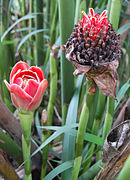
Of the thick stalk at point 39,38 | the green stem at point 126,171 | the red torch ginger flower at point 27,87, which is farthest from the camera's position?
the thick stalk at point 39,38

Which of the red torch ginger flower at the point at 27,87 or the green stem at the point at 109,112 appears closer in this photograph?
the red torch ginger flower at the point at 27,87

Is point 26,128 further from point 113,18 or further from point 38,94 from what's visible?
point 113,18

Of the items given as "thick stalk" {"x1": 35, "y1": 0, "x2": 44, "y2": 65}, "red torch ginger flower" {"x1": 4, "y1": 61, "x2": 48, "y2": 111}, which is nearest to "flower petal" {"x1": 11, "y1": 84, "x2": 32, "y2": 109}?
"red torch ginger flower" {"x1": 4, "y1": 61, "x2": 48, "y2": 111}

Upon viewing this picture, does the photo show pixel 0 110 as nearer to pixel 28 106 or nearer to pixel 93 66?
pixel 28 106

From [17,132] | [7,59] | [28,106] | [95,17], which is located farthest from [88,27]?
[7,59]

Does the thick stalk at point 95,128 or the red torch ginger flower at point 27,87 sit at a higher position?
the red torch ginger flower at point 27,87

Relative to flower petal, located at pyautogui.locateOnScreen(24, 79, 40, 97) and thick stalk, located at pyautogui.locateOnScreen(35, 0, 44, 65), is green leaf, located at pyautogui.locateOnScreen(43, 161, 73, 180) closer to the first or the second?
flower petal, located at pyautogui.locateOnScreen(24, 79, 40, 97)

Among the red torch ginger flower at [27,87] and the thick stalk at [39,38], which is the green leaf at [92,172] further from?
the thick stalk at [39,38]

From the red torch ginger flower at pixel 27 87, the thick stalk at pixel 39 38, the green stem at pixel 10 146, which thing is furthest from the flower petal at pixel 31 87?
the thick stalk at pixel 39 38
